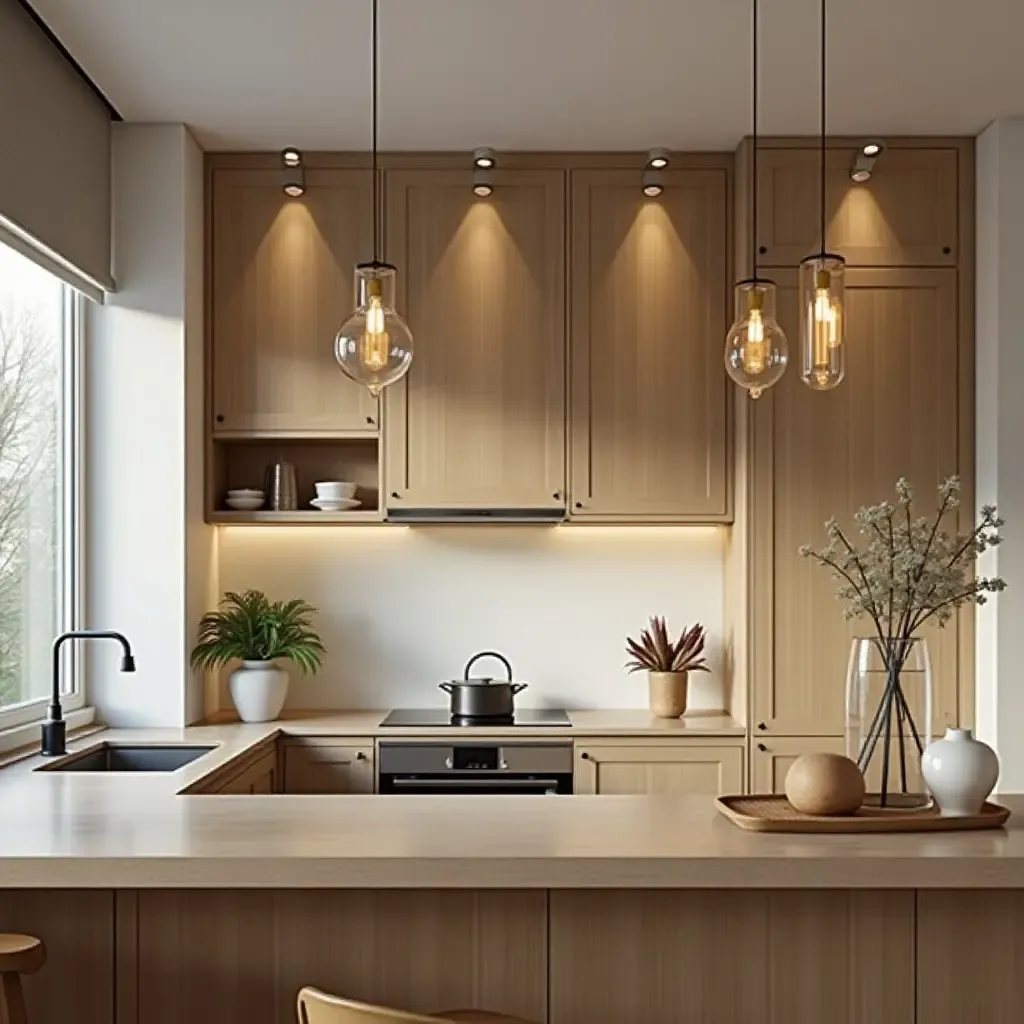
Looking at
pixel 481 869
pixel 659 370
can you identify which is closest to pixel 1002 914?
pixel 481 869

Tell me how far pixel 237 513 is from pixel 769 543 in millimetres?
1834

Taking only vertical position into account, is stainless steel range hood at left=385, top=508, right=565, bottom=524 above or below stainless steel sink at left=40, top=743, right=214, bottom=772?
above

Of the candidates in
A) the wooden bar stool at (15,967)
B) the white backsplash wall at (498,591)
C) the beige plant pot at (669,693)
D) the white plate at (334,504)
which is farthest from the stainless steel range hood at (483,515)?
the wooden bar stool at (15,967)

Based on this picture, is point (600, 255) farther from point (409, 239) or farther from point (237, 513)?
point (237, 513)

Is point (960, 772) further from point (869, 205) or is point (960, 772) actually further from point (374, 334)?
point (869, 205)

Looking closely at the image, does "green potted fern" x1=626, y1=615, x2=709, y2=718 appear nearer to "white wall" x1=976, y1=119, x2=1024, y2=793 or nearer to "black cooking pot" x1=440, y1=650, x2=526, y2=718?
"black cooking pot" x1=440, y1=650, x2=526, y2=718

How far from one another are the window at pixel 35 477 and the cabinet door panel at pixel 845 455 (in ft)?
7.38

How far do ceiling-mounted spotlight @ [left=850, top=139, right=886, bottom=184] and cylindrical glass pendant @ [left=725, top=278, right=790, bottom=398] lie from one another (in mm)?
1875

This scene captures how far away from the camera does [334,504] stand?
5.12 meters

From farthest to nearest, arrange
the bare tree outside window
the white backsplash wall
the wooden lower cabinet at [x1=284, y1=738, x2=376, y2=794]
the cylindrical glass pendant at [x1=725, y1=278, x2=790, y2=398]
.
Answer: the white backsplash wall
the wooden lower cabinet at [x1=284, y1=738, x2=376, y2=794]
the bare tree outside window
the cylindrical glass pendant at [x1=725, y1=278, x2=790, y2=398]

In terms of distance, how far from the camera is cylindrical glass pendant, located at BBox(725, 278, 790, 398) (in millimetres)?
3178

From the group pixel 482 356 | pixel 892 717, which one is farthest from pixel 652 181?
pixel 892 717

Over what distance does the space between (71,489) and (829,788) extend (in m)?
2.87

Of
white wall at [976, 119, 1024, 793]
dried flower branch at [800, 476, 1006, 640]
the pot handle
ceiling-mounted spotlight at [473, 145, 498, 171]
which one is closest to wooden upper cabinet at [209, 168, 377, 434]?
ceiling-mounted spotlight at [473, 145, 498, 171]
